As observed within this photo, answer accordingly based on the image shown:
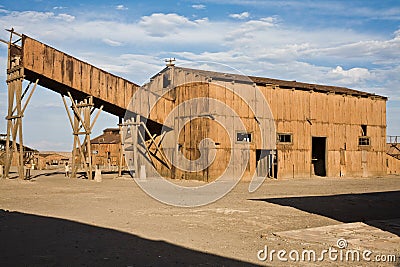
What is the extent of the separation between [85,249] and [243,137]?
24.9 m

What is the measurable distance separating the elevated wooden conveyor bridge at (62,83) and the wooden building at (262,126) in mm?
2098

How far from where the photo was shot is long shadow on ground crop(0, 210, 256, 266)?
25.8 feet

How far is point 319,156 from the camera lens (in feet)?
132

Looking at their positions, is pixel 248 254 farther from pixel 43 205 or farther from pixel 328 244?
pixel 43 205

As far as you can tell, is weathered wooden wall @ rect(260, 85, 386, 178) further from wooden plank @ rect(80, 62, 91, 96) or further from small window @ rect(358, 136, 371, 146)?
wooden plank @ rect(80, 62, 91, 96)

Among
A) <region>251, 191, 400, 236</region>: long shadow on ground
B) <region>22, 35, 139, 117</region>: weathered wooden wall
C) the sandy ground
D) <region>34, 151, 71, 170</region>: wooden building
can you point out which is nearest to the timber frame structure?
<region>22, 35, 139, 117</region>: weathered wooden wall

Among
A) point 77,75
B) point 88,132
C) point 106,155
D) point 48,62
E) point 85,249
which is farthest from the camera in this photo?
point 106,155

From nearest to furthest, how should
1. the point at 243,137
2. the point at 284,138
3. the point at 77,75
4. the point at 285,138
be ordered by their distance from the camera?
the point at 77,75
the point at 243,137
the point at 284,138
the point at 285,138

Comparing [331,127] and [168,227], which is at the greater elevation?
[331,127]

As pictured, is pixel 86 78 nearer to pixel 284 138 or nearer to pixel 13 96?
pixel 13 96

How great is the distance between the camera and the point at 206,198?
2033 centimetres

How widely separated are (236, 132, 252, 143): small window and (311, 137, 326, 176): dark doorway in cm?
816

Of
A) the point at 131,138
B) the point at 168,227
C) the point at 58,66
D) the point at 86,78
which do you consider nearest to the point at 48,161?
the point at 131,138

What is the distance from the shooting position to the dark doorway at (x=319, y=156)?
38.5 m
